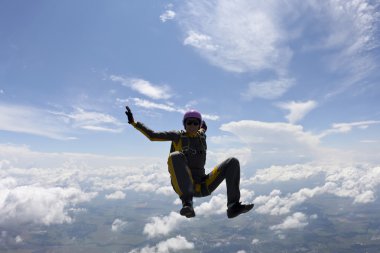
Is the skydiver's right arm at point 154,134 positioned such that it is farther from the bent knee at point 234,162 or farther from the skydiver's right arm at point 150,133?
the bent knee at point 234,162

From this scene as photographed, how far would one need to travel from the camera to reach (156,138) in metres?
6.16

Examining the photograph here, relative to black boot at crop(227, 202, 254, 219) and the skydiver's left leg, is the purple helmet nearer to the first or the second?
the skydiver's left leg

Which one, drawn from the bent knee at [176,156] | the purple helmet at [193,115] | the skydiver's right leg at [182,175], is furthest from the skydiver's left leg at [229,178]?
the purple helmet at [193,115]

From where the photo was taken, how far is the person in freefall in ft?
20.3

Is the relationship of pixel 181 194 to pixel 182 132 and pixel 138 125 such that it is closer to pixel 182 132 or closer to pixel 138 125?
pixel 182 132

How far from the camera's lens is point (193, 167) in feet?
22.1

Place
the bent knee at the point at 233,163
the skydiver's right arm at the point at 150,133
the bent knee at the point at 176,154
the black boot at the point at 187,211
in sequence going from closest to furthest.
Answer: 1. the black boot at the point at 187,211
2. the skydiver's right arm at the point at 150,133
3. the bent knee at the point at 176,154
4. the bent knee at the point at 233,163

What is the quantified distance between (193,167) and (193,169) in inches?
2.1

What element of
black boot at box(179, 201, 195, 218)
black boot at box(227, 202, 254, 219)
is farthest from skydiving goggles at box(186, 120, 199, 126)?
black boot at box(227, 202, 254, 219)

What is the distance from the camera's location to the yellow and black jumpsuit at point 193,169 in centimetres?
624

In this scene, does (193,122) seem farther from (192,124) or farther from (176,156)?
(176,156)

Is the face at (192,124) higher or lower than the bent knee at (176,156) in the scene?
higher

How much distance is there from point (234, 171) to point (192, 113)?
5.72 feet

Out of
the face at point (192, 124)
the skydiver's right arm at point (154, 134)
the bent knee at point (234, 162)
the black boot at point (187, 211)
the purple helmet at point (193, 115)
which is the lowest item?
the black boot at point (187, 211)
